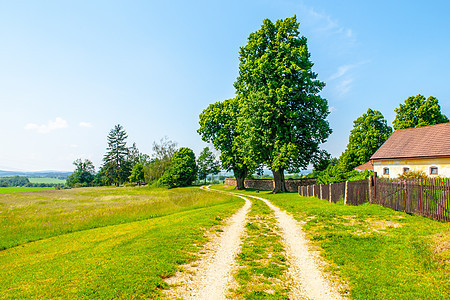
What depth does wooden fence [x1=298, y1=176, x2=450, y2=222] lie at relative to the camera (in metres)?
10.2

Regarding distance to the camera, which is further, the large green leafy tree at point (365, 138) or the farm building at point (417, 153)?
the large green leafy tree at point (365, 138)

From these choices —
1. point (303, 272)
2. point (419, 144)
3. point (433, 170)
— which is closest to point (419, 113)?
point (419, 144)

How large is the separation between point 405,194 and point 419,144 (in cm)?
2095

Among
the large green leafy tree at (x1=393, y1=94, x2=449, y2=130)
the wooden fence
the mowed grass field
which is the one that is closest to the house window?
the wooden fence

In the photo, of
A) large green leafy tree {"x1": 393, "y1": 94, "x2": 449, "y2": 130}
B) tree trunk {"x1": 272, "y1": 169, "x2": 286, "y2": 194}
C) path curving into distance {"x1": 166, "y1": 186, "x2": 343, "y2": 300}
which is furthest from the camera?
large green leafy tree {"x1": 393, "y1": 94, "x2": 449, "y2": 130}

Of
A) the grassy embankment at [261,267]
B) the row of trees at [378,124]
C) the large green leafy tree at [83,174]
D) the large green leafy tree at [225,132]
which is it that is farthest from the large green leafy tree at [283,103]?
the large green leafy tree at [83,174]

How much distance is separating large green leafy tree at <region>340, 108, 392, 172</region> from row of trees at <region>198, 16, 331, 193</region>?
69.4ft

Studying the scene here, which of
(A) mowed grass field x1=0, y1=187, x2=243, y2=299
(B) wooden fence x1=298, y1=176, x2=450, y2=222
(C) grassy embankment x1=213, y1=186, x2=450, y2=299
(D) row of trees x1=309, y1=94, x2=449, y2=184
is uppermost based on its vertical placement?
(D) row of trees x1=309, y1=94, x2=449, y2=184

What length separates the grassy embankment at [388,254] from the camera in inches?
213

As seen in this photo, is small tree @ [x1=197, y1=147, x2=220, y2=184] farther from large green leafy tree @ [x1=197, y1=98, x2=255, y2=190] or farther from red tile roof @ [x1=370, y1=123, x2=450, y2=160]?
red tile roof @ [x1=370, y1=123, x2=450, y2=160]

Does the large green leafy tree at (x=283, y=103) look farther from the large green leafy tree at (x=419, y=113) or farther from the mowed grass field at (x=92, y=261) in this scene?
the large green leafy tree at (x=419, y=113)

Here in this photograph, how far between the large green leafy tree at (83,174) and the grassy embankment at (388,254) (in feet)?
334

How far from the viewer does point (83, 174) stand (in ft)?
328

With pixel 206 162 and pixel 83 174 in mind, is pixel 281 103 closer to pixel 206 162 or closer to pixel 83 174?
pixel 206 162
